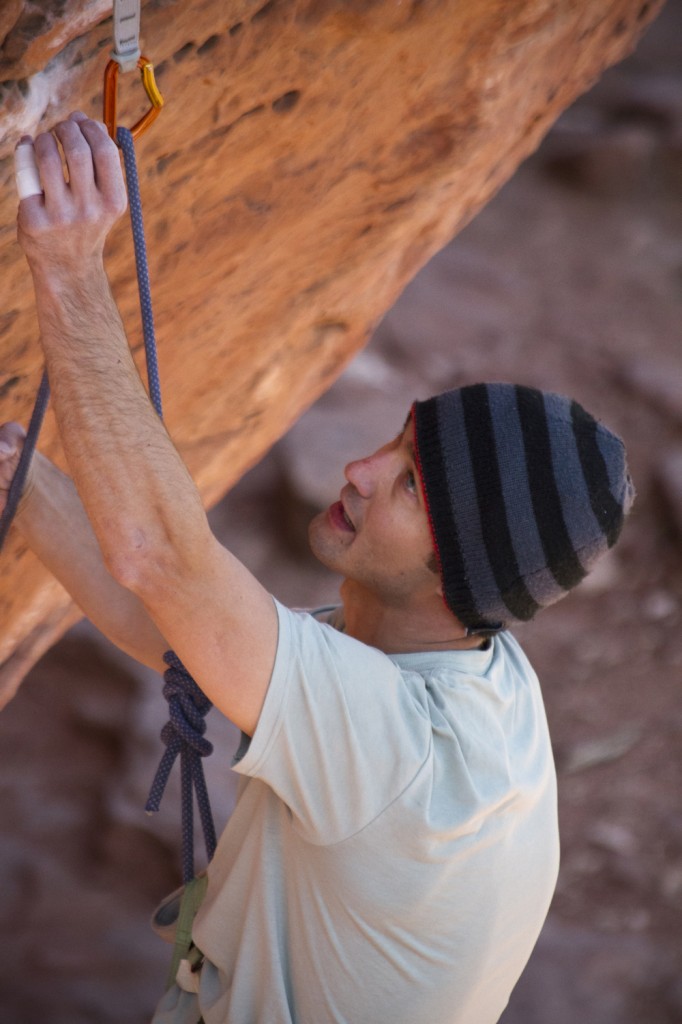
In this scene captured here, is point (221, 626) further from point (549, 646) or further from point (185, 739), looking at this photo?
point (549, 646)

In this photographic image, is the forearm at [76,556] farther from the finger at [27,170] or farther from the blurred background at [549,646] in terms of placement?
the blurred background at [549,646]

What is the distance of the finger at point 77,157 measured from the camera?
1.17 m

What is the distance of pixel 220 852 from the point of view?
1603 millimetres

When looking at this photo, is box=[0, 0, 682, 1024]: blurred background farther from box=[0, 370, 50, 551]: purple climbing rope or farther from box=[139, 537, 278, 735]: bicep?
box=[139, 537, 278, 735]: bicep

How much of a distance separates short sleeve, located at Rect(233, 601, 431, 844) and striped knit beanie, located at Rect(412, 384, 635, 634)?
252 millimetres

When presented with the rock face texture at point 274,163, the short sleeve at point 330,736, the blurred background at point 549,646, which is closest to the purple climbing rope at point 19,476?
the rock face texture at point 274,163

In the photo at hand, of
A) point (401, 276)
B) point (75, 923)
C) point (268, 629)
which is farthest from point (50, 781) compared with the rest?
point (268, 629)

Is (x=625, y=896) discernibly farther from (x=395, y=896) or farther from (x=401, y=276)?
(x=395, y=896)

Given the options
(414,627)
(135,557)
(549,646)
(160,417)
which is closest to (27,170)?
(160,417)

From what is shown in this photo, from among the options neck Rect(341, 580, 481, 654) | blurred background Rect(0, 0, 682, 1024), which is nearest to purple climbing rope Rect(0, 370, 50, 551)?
neck Rect(341, 580, 481, 654)

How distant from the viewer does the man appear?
3.95 feet

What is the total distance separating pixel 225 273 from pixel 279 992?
49.5 inches

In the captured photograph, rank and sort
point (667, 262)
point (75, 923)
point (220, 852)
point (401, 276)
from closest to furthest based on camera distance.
Answer: 1. point (220, 852)
2. point (401, 276)
3. point (75, 923)
4. point (667, 262)

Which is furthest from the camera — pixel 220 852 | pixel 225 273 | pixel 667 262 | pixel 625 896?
pixel 667 262
